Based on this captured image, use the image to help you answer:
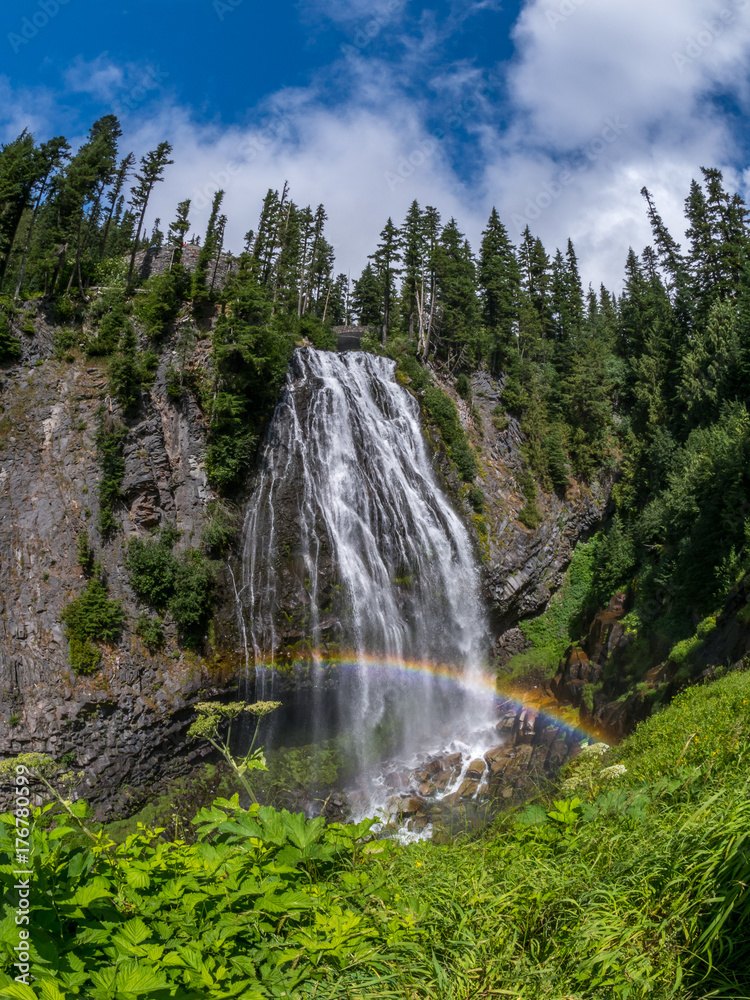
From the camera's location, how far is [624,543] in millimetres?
22594

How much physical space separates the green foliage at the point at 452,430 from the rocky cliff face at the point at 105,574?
0.97m

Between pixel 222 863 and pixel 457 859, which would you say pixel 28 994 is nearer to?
pixel 222 863

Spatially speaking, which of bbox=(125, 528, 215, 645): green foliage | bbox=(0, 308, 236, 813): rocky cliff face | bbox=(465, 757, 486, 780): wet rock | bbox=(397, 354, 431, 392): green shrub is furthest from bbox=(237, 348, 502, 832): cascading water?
bbox=(397, 354, 431, 392): green shrub

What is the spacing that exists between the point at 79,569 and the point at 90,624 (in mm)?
2233

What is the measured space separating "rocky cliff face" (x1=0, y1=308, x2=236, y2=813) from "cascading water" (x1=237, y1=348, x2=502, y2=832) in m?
2.82

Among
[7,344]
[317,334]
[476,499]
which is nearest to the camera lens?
[7,344]

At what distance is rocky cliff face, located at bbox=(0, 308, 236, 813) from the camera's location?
16.2m

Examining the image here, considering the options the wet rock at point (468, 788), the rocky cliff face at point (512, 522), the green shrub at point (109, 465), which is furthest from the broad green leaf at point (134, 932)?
the rocky cliff face at point (512, 522)

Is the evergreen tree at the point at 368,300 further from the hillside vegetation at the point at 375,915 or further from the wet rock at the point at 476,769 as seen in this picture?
the hillside vegetation at the point at 375,915

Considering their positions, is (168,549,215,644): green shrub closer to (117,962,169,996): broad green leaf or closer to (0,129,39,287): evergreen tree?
(117,962,169,996): broad green leaf

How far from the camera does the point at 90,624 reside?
17.6m

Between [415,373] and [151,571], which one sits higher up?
[415,373]

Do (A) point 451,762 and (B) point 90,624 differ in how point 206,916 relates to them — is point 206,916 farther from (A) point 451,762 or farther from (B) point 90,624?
(B) point 90,624

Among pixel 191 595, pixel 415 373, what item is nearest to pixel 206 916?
pixel 191 595
